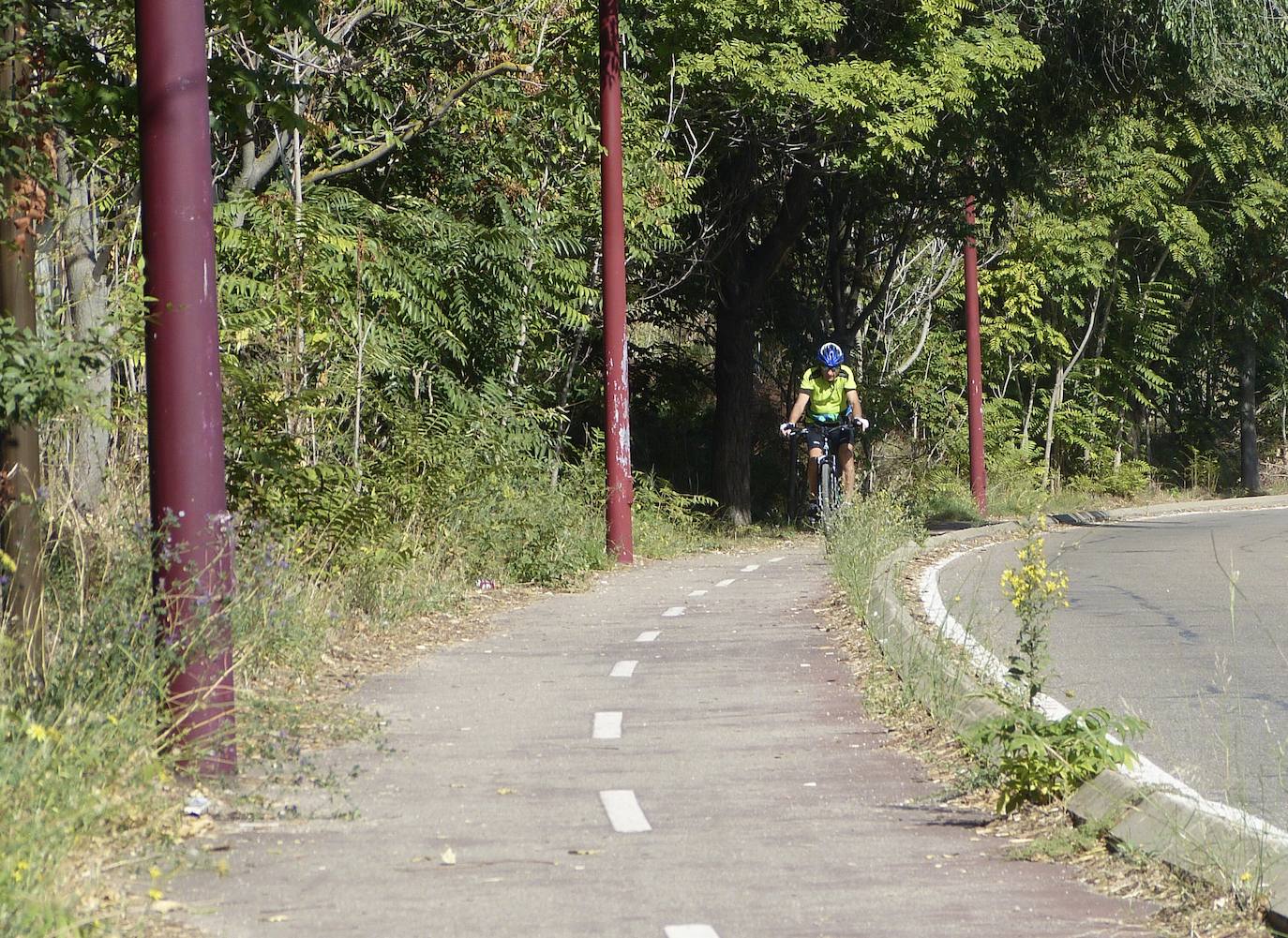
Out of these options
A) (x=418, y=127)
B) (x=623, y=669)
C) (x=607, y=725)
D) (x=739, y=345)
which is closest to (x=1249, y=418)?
(x=739, y=345)

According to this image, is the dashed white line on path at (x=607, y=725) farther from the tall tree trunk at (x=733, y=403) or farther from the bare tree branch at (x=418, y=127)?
the tall tree trunk at (x=733, y=403)

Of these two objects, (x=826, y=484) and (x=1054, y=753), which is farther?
(x=826, y=484)

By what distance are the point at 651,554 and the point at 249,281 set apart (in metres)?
7.42

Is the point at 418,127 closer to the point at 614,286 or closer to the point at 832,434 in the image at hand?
the point at 614,286

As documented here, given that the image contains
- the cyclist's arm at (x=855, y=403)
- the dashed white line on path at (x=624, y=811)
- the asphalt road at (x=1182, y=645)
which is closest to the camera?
the dashed white line on path at (x=624, y=811)

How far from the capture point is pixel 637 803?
6680 mm

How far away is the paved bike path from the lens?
5.15m

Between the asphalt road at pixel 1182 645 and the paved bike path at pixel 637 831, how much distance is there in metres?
1.01

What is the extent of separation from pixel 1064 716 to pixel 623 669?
3.49 metres

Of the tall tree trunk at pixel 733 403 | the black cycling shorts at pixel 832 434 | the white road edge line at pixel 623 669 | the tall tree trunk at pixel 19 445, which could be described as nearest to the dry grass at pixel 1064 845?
the white road edge line at pixel 623 669

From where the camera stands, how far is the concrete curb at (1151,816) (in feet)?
16.8

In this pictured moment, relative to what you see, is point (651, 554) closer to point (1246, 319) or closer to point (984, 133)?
point (984, 133)

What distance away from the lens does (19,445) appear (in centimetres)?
797

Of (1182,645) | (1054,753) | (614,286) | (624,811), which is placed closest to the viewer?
(1054,753)
